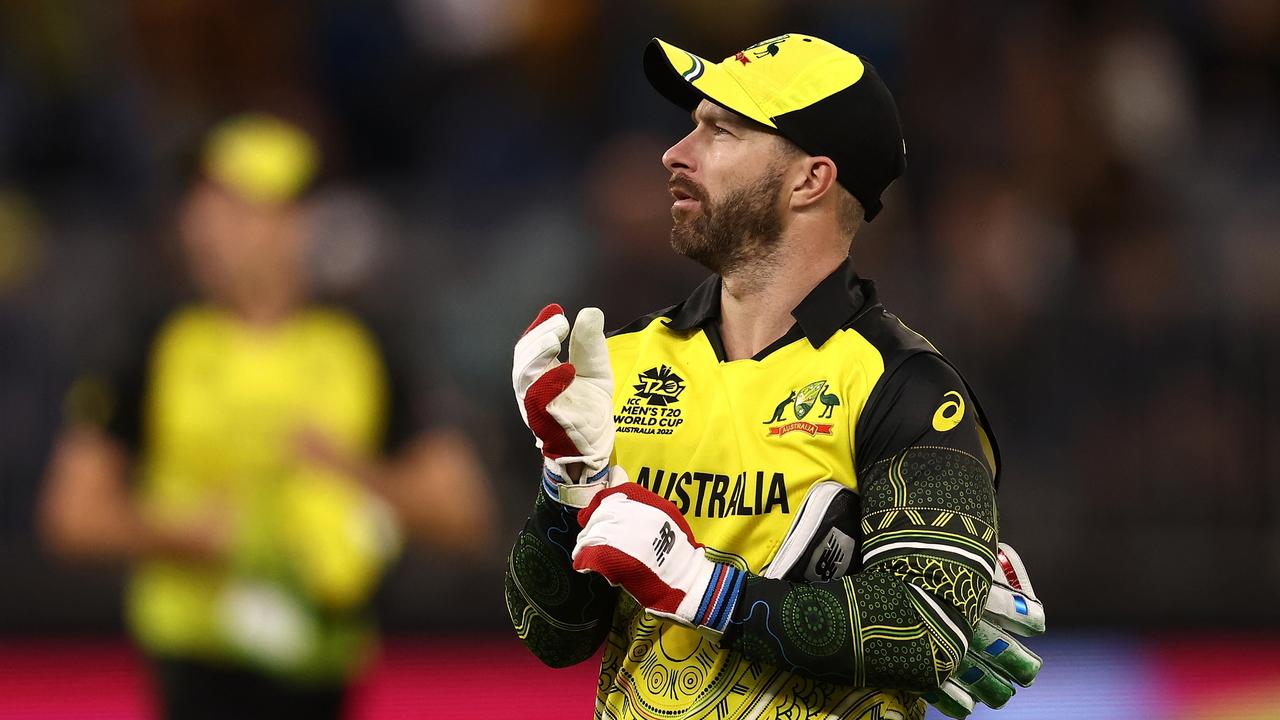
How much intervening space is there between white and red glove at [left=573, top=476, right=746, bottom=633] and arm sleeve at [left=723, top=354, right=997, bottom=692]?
4 centimetres

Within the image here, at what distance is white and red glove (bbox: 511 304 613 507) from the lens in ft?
10.3

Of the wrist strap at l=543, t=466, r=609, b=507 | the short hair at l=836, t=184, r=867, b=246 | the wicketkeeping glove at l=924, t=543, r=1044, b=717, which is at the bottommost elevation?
the wicketkeeping glove at l=924, t=543, r=1044, b=717

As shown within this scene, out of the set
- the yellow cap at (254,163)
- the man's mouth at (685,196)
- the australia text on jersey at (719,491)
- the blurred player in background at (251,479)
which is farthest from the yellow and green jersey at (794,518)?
the yellow cap at (254,163)

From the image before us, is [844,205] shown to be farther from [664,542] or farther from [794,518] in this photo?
[664,542]

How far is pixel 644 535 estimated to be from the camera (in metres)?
3.01

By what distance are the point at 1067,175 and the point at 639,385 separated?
7.45 metres

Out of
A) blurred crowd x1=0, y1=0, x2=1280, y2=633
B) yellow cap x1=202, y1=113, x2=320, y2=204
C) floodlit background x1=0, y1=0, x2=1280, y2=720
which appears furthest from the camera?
blurred crowd x1=0, y1=0, x2=1280, y2=633

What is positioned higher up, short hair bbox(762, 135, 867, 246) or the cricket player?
short hair bbox(762, 135, 867, 246)

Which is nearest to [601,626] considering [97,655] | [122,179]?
[97,655]

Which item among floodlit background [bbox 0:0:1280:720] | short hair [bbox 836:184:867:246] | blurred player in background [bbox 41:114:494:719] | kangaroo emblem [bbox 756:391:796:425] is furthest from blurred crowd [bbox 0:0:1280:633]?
kangaroo emblem [bbox 756:391:796:425]

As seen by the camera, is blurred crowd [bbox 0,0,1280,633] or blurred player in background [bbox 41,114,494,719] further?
blurred crowd [bbox 0,0,1280,633]

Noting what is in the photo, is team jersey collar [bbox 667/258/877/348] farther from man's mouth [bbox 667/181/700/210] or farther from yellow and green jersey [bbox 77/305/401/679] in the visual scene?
yellow and green jersey [bbox 77/305/401/679]

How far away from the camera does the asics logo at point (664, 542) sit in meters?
3.03

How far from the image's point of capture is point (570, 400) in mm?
3146
